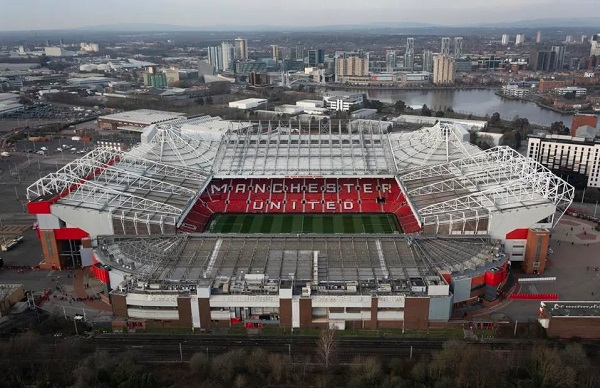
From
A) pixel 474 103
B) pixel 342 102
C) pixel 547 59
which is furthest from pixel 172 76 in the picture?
pixel 547 59

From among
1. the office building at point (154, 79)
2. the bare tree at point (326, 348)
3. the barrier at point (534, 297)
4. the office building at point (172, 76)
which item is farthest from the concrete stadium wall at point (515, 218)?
the office building at point (172, 76)

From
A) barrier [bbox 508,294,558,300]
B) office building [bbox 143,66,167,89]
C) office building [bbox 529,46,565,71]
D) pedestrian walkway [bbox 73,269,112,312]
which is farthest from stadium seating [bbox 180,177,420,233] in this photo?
office building [bbox 529,46,565,71]

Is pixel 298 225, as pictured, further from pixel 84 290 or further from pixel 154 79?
pixel 154 79

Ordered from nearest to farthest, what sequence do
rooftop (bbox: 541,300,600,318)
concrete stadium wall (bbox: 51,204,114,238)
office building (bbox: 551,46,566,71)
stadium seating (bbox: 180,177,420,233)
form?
rooftop (bbox: 541,300,600,318)
concrete stadium wall (bbox: 51,204,114,238)
stadium seating (bbox: 180,177,420,233)
office building (bbox: 551,46,566,71)

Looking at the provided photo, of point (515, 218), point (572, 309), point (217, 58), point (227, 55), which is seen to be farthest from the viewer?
point (217, 58)

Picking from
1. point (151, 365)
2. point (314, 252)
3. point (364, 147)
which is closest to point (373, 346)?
point (314, 252)

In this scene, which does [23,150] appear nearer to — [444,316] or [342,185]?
[342,185]

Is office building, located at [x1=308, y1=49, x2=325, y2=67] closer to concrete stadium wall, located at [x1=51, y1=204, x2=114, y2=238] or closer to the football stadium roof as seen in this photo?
the football stadium roof

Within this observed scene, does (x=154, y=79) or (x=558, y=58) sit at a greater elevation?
(x=558, y=58)
